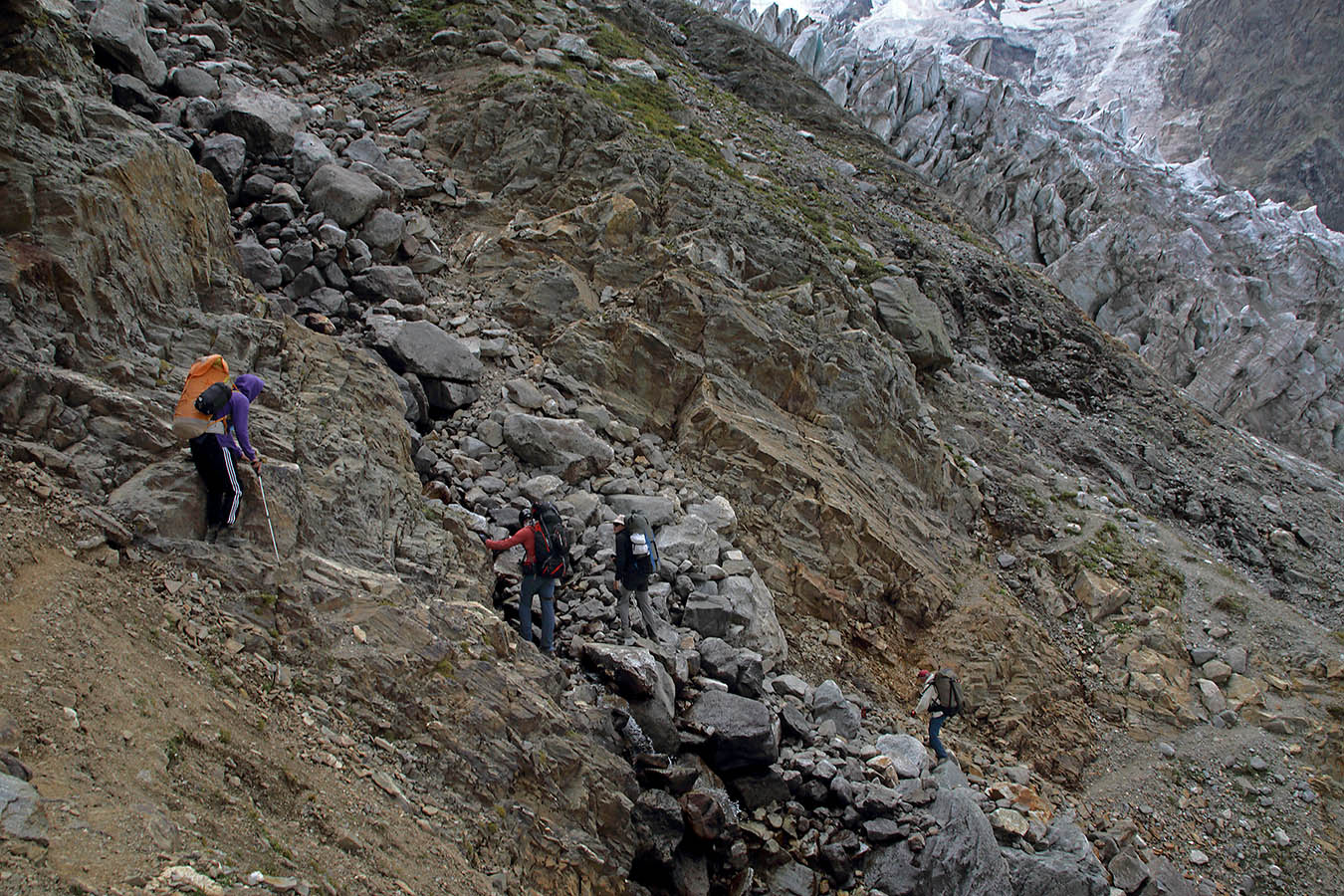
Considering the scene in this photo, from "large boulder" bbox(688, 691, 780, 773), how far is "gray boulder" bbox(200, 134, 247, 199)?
10.7 metres

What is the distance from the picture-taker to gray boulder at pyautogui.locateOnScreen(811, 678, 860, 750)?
914 cm

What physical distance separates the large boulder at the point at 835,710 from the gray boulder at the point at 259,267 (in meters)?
9.47

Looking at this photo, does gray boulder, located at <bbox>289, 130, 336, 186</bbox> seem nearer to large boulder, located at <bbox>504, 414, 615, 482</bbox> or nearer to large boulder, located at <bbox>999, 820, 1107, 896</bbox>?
large boulder, located at <bbox>504, 414, 615, 482</bbox>

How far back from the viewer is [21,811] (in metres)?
3.21

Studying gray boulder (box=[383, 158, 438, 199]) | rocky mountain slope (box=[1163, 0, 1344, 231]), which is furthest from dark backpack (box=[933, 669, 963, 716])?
rocky mountain slope (box=[1163, 0, 1344, 231])

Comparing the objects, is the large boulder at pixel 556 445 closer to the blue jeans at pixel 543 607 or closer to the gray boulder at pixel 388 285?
the blue jeans at pixel 543 607

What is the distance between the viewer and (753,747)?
7.75 metres

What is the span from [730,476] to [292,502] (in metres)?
7.16

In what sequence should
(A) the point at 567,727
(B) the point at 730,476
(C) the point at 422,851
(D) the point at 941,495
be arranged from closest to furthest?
1. (C) the point at 422,851
2. (A) the point at 567,727
3. (B) the point at 730,476
4. (D) the point at 941,495

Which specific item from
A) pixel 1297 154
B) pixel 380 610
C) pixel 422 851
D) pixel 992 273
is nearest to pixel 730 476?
pixel 380 610

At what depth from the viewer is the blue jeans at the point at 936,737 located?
33.6 ft

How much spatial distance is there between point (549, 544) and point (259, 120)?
974 centimetres

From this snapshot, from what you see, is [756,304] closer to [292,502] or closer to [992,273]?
[292,502]

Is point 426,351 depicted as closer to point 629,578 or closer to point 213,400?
point 629,578
